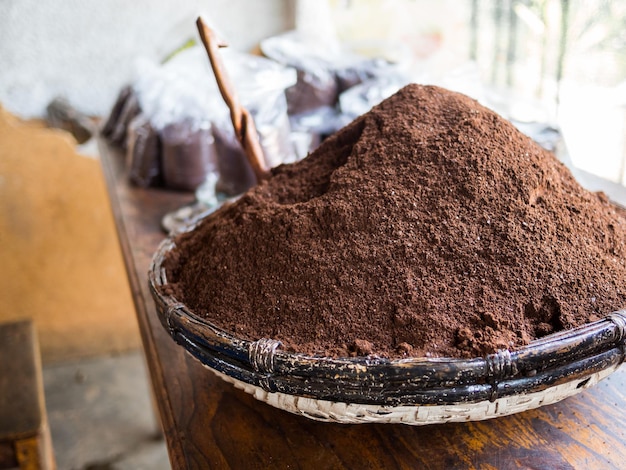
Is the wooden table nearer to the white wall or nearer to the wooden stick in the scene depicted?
the wooden stick

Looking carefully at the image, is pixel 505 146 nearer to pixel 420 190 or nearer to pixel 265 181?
pixel 420 190

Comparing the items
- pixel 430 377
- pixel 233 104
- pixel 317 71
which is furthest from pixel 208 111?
pixel 430 377

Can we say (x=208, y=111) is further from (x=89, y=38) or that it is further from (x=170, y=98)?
(x=89, y=38)

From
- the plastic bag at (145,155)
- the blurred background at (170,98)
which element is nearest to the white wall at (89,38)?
the blurred background at (170,98)

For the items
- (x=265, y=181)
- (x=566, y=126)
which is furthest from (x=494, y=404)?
(x=566, y=126)

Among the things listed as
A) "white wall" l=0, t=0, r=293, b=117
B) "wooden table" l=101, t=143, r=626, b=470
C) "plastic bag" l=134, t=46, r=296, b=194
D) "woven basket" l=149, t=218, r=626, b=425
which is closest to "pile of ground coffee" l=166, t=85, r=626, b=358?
"woven basket" l=149, t=218, r=626, b=425

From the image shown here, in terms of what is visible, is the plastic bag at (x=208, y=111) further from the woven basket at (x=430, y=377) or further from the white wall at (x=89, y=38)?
the woven basket at (x=430, y=377)
